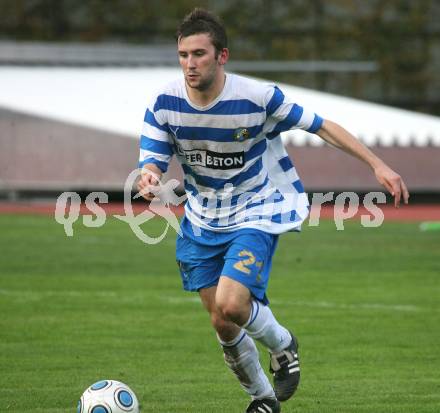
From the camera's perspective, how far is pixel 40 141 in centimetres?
2653

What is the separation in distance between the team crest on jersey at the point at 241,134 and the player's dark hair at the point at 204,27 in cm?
45

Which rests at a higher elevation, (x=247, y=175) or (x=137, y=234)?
(x=247, y=175)

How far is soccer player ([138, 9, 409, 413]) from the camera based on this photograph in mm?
7098

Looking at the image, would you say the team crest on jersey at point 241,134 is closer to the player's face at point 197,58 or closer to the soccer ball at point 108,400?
the player's face at point 197,58

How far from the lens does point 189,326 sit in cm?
1089

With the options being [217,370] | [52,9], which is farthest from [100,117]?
[217,370]

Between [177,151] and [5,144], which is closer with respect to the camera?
[177,151]

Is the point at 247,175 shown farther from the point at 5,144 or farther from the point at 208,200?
the point at 5,144

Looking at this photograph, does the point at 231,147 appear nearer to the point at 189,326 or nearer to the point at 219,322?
the point at 219,322

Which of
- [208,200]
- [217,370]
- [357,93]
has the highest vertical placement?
[208,200]

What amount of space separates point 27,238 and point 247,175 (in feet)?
39.8

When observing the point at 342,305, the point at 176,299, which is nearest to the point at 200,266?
the point at 342,305

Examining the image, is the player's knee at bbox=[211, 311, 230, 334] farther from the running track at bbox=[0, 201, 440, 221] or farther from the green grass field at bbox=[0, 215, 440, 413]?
the running track at bbox=[0, 201, 440, 221]

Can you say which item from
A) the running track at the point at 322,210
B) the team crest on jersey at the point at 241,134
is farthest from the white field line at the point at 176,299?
the running track at the point at 322,210
